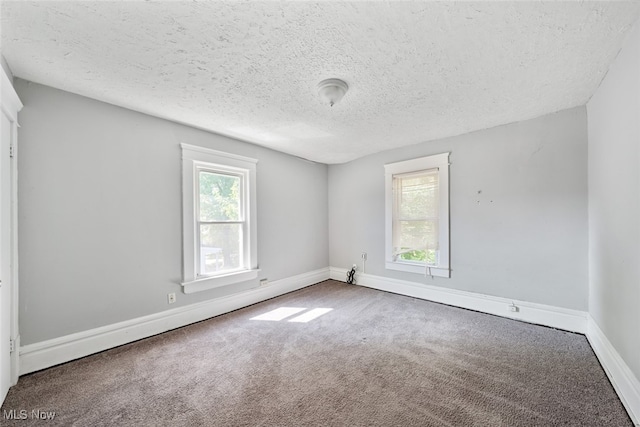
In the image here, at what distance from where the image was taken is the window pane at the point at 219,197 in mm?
3148

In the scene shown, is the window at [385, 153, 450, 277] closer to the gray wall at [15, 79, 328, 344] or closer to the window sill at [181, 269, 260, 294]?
the window sill at [181, 269, 260, 294]

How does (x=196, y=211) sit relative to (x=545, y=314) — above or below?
above

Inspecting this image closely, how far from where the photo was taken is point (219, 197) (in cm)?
331

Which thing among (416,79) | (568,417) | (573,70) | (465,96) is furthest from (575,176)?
(568,417)

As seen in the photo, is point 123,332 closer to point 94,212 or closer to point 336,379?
point 94,212

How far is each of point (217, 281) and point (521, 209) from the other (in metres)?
3.80

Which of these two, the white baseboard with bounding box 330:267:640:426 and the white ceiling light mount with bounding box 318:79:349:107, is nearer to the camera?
the white baseboard with bounding box 330:267:640:426

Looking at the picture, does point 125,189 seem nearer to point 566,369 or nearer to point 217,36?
point 217,36

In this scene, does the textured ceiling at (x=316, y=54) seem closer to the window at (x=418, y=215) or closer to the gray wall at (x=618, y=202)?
the gray wall at (x=618, y=202)

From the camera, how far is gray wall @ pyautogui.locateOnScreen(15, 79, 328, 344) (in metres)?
2.02

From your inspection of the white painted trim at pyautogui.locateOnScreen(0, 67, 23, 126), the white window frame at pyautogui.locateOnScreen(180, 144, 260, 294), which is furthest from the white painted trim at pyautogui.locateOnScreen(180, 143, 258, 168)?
the white painted trim at pyautogui.locateOnScreen(0, 67, 23, 126)

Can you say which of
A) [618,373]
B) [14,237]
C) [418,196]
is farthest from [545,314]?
[14,237]

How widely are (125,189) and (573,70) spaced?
4052 mm

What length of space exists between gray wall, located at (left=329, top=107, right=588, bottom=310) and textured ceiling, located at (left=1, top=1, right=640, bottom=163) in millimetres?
385
